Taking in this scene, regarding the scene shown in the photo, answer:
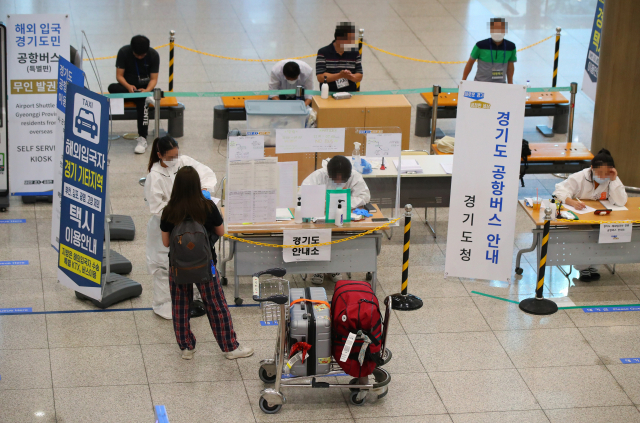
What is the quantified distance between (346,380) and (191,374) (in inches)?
47.2

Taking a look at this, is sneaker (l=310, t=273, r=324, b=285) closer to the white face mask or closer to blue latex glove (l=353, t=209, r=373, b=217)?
blue latex glove (l=353, t=209, r=373, b=217)

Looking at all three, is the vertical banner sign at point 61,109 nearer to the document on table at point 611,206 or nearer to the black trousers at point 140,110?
the black trousers at point 140,110

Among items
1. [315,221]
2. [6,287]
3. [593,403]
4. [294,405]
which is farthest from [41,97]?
[593,403]

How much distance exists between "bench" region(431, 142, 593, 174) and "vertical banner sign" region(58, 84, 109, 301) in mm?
4247

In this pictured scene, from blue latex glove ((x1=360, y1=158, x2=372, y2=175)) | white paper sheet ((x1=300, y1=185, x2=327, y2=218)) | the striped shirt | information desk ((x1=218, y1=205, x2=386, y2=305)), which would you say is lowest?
information desk ((x1=218, y1=205, x2=386, y2=305))

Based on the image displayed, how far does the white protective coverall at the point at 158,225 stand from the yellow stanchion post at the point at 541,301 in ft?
9.75

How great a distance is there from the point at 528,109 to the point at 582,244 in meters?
3.96

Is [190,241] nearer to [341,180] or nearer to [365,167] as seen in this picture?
[341,180]

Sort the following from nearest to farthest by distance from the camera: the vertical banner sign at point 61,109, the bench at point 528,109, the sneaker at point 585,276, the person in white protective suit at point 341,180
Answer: the vertical banner sign at point 61,109
the person in white protective suit at point 341,180
the sneaker at point 585,276
the bench at point 528,109

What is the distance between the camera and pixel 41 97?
344 inches

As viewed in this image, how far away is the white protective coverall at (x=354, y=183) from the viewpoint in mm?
7699

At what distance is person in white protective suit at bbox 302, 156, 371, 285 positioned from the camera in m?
7.56


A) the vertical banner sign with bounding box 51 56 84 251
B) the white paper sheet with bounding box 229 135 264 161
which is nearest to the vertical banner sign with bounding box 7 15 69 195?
the vertical banner sign with bounding box 51 56 84 251

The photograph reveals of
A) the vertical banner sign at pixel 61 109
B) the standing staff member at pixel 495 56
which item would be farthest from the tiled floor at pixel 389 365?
the standing staff member at pixel 495 56
